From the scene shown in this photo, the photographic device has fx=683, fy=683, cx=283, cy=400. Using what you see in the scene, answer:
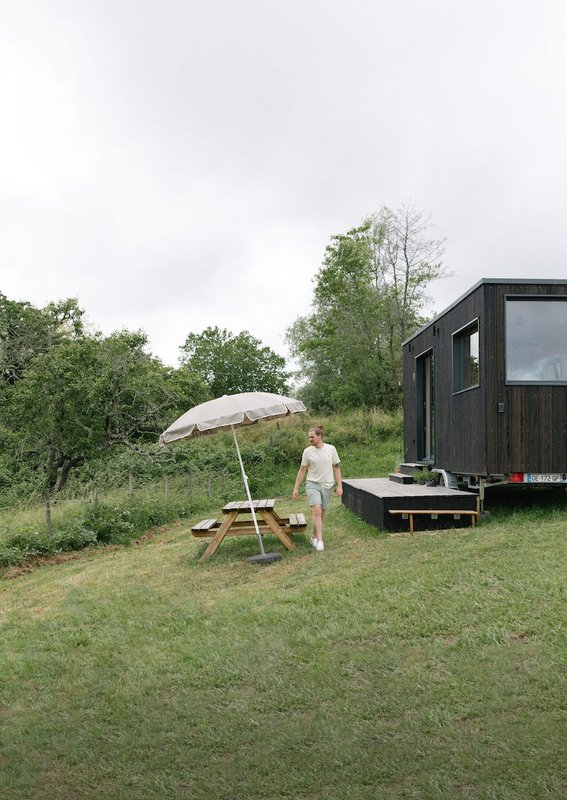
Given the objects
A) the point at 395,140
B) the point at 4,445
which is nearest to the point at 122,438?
the point at 4,445

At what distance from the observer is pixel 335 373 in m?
33.4

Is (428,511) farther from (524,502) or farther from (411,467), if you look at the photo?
(411,467)

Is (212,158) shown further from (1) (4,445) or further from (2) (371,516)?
(1) (4,445)

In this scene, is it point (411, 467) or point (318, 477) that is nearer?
Result: point (318, 477)

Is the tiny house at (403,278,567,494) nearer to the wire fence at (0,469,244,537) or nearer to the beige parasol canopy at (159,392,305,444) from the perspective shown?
the beige parasol canopy at (159,392,305,444)

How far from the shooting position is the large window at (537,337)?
8.83m

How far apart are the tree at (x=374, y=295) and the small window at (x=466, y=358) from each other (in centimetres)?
1854

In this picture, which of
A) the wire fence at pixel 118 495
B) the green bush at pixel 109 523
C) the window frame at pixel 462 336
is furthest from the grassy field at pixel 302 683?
the wire fence at pixel 118 495

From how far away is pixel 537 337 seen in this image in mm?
8844

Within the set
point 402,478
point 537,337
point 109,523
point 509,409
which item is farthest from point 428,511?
point 109,523

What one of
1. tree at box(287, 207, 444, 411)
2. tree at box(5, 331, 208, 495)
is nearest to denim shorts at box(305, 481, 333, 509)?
tree at box(5, 331, 208, 495)

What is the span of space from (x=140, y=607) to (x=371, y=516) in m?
4.10

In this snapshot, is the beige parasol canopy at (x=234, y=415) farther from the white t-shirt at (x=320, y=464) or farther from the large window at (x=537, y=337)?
the large window at (x=537, y=337)

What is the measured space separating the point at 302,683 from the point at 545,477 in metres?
5.62
